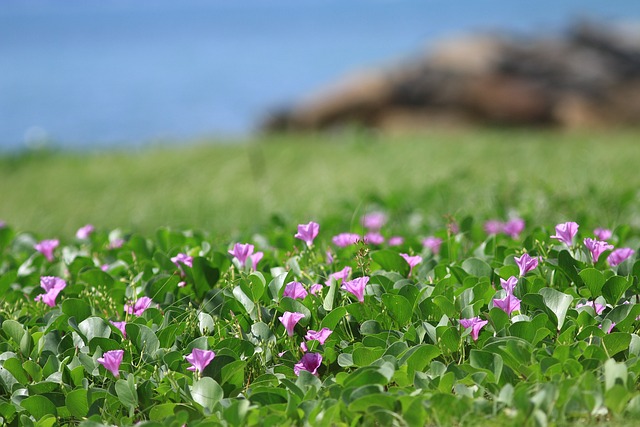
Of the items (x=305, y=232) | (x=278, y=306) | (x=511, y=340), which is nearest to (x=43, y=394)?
(x=278, y=306)

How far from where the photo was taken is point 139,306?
102 inches

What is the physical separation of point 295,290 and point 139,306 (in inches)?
19.7

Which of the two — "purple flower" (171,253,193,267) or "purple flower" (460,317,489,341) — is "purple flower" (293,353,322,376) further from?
"purple flower" (171,253,193,267)

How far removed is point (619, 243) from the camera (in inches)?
121

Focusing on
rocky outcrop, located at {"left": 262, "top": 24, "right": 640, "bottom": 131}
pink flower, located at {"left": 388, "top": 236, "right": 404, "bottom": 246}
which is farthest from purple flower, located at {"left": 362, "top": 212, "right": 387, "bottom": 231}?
rocky outcrop, located at {"left": 262, "top": 24, "right": 640, "bottom": 131}

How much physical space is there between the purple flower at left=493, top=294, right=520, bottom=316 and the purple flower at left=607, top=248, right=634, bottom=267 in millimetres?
558

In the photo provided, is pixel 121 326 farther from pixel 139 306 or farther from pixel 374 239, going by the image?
pixel 374 239

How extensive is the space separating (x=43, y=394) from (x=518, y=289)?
135cm

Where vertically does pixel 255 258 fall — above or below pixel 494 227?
above

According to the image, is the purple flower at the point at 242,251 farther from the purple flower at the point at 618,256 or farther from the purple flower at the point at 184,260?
the purple flower at the point at 618,256

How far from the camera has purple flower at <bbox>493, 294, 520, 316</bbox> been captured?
2338mm

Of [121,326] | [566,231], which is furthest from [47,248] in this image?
[566,231]

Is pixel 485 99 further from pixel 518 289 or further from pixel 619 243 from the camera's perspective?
pixel 518 289

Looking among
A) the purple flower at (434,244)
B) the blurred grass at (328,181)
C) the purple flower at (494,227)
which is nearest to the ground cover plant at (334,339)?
the purple flower at (434,244)
